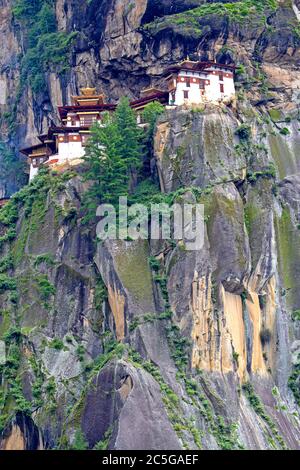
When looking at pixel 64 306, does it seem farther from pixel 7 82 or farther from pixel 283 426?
pixel 7 82

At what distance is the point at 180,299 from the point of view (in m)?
78.2

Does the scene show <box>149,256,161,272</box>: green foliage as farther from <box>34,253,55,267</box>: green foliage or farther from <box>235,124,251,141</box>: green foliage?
→ <box>235,124,251,141</box>: green foliage

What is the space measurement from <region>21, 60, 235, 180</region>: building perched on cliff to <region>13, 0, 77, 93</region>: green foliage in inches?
290

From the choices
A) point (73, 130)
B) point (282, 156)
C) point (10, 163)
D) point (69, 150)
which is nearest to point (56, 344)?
point (69, 150)

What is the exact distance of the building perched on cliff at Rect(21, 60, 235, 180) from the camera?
89.0m

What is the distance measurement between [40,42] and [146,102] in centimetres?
1522

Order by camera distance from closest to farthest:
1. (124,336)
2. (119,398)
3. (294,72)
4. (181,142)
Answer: (119,398), (124,336), (181,142), (294,72)

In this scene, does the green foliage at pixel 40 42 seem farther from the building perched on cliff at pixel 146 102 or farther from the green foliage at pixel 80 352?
the green foliage at pixel 80 352

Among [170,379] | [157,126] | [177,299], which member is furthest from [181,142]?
[170,379]

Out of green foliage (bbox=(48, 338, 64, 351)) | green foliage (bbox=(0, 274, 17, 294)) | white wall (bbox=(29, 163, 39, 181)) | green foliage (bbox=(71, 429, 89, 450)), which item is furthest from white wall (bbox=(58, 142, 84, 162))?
green foliage (bbox=(71, 429, 89, 450))

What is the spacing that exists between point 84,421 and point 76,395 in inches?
131

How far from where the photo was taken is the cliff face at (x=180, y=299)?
2911 inches

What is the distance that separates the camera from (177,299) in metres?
78.3

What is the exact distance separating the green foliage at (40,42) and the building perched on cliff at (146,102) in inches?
290
